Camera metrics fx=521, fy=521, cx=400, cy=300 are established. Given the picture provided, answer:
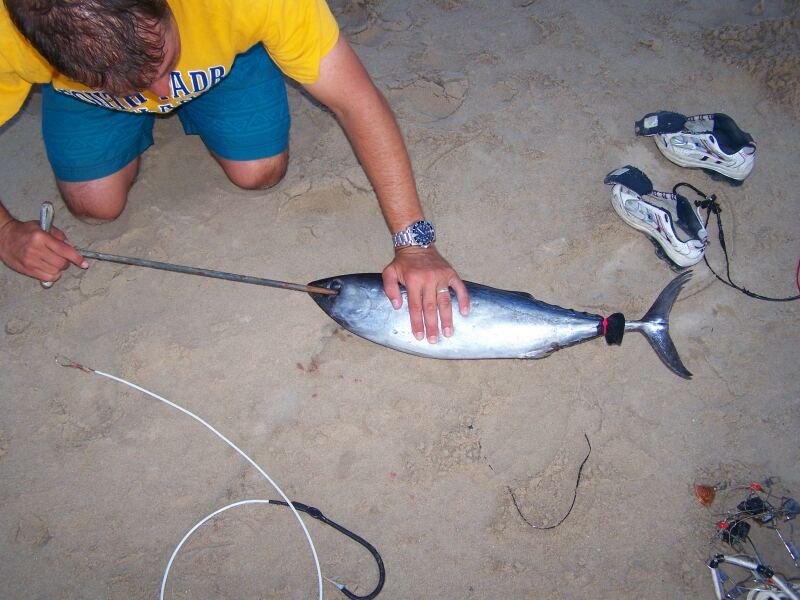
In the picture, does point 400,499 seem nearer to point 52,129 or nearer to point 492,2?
point 52,129

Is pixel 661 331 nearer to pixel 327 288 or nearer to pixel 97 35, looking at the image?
pixel 327 288

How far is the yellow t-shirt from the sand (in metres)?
0.80

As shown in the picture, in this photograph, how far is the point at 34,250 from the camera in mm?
2148

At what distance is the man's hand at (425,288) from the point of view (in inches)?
83.0

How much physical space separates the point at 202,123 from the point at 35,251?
0.97 m

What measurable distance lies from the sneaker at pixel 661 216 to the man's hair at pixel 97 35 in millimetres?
2184

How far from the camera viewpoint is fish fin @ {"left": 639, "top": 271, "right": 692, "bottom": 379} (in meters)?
2.31

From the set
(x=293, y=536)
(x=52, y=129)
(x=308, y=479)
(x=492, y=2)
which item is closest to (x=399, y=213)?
(x=308, y=479)

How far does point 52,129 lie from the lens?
2.45m

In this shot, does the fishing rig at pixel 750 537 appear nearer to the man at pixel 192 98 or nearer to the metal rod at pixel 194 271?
the man at pixel 192 98

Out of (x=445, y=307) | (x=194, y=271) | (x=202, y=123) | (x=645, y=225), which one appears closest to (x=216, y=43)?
(x=202, y=123)

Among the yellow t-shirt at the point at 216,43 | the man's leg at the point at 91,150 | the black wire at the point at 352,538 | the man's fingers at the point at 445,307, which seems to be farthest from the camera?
the man's leg at the point at 91,150

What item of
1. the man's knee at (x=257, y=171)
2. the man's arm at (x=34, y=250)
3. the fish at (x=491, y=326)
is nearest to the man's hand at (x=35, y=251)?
the man's arm at (x=34, y=250)

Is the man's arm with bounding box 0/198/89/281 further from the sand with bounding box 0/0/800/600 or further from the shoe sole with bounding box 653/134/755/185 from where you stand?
the shoe sole with bounding box 653/134/755/185
